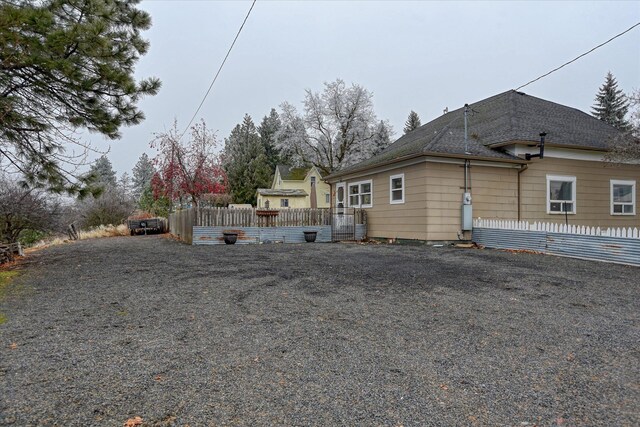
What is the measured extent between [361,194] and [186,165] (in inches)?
461

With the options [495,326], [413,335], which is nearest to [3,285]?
[413,335]

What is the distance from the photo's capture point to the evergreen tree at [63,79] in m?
5.65

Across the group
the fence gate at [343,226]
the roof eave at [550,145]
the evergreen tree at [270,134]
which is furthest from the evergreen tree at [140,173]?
the roof eave at [550,145]

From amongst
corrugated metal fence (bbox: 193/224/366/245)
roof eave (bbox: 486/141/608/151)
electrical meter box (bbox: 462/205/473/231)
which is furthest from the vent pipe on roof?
corrugated metal fence (bbox: 193/224/366/245)

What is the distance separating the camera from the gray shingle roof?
12700 millimetres

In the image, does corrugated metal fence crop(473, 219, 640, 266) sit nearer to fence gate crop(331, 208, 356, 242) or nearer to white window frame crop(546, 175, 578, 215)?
white window frame crop(546, 175, 578, 215)

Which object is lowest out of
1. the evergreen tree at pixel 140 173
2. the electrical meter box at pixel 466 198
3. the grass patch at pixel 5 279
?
the grass patch at pixel 5 279

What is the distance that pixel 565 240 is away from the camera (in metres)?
9.12

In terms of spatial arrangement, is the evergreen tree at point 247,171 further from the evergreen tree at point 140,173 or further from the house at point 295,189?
the evergreen tree at point 140,173

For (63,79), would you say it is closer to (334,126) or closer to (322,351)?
(322,351)

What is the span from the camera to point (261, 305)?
4621 millimetres

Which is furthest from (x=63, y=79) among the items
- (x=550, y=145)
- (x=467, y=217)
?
(x=550, y=145)

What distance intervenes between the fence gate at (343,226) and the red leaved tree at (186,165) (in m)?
9.48

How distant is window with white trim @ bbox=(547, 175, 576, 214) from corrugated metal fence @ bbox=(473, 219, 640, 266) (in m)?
3.24
